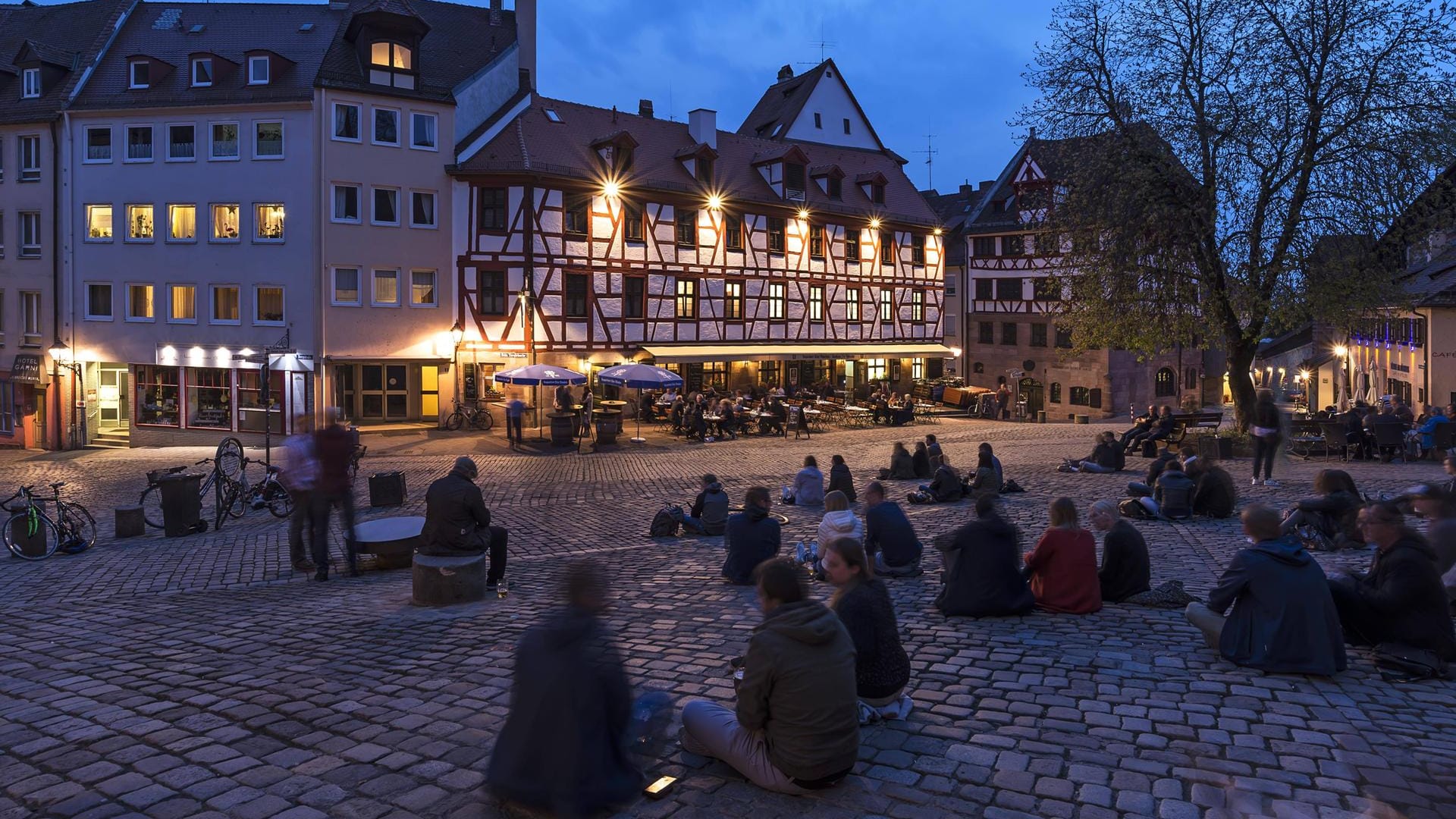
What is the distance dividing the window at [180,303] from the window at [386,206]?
6.53 metres

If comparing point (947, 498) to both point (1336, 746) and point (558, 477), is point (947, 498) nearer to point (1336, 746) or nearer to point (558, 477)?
Answer: point (558, 477)

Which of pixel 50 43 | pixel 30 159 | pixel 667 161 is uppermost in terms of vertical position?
pixel 50 43

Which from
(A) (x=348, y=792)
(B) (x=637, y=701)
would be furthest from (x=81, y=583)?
(B) (x=637, y=701)

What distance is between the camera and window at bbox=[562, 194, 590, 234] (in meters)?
36.2

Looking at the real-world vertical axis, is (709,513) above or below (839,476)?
below

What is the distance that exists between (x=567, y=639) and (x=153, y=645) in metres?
6.08

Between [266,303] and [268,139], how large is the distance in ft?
16.9

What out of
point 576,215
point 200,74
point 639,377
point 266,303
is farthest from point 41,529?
point 200,74

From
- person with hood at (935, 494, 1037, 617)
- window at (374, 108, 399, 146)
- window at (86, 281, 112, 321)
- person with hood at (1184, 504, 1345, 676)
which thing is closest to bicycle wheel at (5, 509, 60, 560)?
person with hood at (935, 494, 1037, 617)

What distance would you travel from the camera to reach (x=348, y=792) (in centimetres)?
557

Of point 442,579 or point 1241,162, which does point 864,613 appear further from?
point 1241,162

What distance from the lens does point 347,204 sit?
110 feet

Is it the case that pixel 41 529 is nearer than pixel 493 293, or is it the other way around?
pixel 41 529

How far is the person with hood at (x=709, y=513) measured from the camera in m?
15.5
